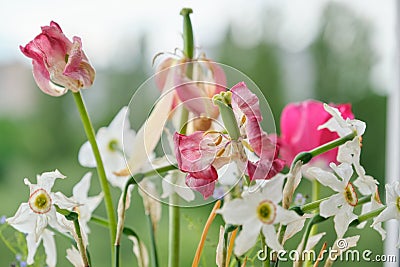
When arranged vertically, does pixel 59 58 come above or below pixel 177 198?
above

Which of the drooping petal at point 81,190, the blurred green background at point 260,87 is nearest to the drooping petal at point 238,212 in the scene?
the drooping petal at point 81,190

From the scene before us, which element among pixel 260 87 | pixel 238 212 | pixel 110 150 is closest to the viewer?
pixel 238 212

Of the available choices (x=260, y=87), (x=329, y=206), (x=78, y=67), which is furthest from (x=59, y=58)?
(x=260, y=87)

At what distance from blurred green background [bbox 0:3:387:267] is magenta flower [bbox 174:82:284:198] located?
1.87 meters

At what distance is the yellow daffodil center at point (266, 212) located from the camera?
1.49 ft

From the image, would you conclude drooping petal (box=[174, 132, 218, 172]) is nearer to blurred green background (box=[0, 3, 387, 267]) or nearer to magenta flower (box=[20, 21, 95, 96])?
magenta flower (box=[20, 21, 95, 96])

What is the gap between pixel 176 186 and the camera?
541 mm

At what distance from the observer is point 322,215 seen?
19.0 inches

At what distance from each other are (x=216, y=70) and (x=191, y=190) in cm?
10

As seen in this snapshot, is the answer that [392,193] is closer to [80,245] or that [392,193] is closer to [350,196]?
[350,196]

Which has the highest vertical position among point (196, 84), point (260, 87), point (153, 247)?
point (196, 84)

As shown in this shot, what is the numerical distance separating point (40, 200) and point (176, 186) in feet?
0.35

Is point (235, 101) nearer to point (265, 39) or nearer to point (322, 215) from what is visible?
point (322, 215)

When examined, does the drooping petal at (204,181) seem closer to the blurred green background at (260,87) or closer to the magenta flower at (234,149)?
the magenta flower at (234,149)
